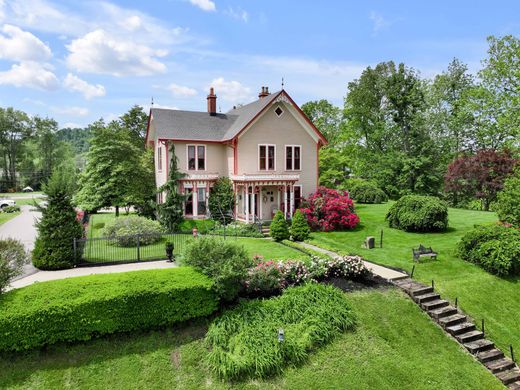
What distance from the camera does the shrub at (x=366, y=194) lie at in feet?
117

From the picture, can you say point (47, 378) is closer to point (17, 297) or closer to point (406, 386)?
point (17, 297)

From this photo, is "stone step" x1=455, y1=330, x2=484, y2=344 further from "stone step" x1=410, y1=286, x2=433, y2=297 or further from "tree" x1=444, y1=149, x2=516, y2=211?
"tree" x1=444, y1=149, x2=516, y2=211

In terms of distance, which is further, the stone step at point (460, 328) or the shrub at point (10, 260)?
the stone step at point (460, 328)

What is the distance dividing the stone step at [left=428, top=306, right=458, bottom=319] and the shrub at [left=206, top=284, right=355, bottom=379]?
3.20 meters

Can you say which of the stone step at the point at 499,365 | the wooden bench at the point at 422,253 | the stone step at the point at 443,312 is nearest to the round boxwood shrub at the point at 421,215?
the wooden bench at the point at 422,253

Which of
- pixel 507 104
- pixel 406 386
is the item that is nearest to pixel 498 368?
pixel 406 386

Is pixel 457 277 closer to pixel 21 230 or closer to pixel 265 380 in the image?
pixel 265 380

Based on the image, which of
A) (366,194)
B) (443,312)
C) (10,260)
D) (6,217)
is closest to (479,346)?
(443,312)

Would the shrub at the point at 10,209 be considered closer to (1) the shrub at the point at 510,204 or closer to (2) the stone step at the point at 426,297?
(2) the stone step at the point at 426,297

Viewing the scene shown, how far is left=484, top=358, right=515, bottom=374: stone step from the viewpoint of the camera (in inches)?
405

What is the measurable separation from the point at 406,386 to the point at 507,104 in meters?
34.7

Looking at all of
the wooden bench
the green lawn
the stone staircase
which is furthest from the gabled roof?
the stone staircase

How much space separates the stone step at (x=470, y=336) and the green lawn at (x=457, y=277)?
0.41 meters

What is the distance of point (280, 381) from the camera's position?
8719 millimetres
